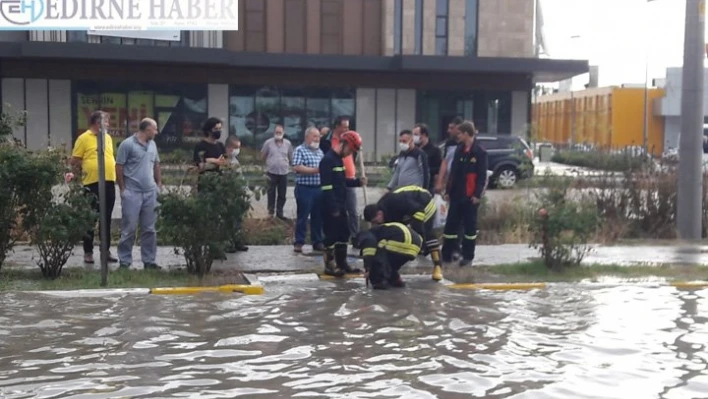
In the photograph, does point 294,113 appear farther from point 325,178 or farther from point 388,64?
point 325,178

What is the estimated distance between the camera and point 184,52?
115ft

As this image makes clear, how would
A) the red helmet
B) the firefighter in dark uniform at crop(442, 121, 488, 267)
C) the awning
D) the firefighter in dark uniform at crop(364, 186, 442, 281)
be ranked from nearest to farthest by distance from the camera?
the firefighter in dark uniform at crop(364, 186, 442, 281) → the red helmet → the firefighter in dark uniform at crop(442, 121, 488, 267) → the awning

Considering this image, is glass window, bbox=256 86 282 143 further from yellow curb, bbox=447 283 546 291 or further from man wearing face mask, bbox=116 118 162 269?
yellow curb, bbox=447 283 546 291

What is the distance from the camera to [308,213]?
13008 mm

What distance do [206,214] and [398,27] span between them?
29.6 m

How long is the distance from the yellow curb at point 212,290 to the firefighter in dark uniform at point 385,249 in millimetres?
1260

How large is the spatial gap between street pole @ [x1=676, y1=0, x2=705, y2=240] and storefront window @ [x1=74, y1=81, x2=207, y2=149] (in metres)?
25.7

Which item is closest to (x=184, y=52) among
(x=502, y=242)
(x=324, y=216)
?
(x=502, y=242)

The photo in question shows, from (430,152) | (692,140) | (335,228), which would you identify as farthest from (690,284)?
(692,140)

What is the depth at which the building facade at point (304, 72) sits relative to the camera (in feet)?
119

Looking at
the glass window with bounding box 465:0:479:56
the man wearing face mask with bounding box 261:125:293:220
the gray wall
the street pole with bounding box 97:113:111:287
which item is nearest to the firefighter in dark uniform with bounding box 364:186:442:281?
the street pole with bounding box 97:113:111:287

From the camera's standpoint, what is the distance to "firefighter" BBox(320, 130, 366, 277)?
1106 centimetres

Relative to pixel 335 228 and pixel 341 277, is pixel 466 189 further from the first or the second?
pixel 341 277

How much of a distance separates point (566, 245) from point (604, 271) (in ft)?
2.08
